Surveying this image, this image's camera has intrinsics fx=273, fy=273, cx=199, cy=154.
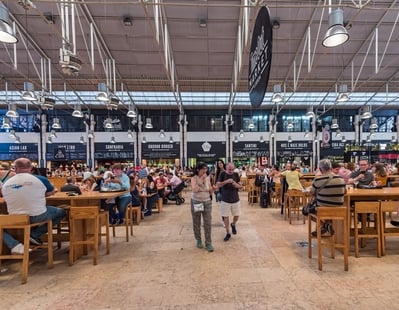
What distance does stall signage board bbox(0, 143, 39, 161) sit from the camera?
826 inches

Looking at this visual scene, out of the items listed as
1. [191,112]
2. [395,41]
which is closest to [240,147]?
[191,112]

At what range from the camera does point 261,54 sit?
11.6 ft

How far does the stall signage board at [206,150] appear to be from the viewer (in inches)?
859

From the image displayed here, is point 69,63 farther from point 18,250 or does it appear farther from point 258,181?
point 258,181

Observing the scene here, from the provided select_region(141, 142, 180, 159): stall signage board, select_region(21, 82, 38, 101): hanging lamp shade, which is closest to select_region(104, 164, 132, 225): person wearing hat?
select_region(21, 82, 38, 101): hanging lamp shade

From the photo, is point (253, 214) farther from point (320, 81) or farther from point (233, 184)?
point (320, 81)

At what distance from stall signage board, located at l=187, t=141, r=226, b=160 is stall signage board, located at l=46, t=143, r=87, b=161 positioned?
8311mm

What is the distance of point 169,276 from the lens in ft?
11.1

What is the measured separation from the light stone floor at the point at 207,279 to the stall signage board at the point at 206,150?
670 inches

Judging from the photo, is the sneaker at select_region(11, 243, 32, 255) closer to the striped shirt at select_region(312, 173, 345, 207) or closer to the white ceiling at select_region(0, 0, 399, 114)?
the striped shirt at select_region(312, 173, 345, 207)

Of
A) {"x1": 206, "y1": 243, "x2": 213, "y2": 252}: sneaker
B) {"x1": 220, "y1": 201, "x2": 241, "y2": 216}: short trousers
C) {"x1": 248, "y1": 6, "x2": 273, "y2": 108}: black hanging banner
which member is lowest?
{"x1": 206, "y1": 243, "x2": 213, "y2": 252}: sneaker

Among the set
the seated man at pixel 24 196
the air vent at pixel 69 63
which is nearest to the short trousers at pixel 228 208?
the seated man at pixel 24 196

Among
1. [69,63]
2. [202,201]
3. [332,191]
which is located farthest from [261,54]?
[69,63]

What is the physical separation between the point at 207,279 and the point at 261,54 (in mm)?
2889
